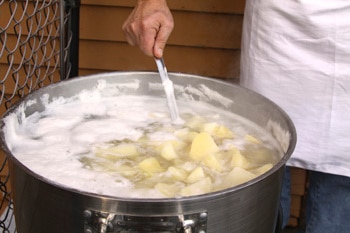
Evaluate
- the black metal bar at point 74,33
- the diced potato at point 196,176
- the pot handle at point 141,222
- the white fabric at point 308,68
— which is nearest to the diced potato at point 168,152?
the diced potato at point 196,176

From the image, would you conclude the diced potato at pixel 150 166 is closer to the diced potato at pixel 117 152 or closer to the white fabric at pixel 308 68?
the diced potato at pixel 117 152

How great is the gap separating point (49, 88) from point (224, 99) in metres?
0.56

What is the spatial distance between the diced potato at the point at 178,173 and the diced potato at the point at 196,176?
0.02 m

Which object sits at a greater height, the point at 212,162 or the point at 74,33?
the point at 74,33

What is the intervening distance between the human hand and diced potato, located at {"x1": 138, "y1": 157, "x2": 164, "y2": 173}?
14.6 inches

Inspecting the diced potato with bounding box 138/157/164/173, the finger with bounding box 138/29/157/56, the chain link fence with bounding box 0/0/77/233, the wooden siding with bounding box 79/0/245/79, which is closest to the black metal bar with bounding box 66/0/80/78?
the chain link fence with bounding box 0/0/77/233

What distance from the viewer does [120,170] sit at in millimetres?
1267

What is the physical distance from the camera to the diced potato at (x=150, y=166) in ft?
4.19

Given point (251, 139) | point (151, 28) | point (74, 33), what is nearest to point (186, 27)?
point (74, 33)

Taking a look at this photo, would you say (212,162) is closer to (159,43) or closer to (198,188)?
(198,188)

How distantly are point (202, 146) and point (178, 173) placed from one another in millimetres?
161

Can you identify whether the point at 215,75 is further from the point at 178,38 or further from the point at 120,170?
the point at 120,170

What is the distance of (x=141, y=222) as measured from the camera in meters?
0.98

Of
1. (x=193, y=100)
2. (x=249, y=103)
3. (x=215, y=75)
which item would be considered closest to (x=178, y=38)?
(x=215, y=75)
